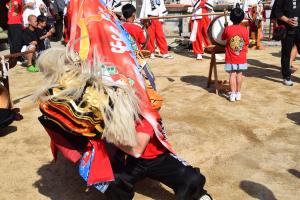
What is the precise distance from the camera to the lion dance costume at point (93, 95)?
92.4 inches

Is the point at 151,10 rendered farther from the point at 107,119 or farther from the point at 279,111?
the point at 107,119

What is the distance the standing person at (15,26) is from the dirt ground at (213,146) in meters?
1.99

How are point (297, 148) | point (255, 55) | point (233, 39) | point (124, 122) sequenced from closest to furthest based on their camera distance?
point (124, 122), point (297, 148), point (233, 39), point (255, 55)

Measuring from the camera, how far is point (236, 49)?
17.1ft

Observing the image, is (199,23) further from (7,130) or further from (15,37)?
(7,130)

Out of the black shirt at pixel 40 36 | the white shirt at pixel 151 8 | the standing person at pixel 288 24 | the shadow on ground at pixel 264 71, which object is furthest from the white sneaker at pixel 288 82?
the black shirt at pixel 40 36

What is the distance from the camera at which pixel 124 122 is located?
7.59 ft

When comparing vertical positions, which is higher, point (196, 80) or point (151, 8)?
point (151, 8)

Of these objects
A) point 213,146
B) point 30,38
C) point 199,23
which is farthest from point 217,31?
point 30,38

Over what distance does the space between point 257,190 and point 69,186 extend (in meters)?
1.46

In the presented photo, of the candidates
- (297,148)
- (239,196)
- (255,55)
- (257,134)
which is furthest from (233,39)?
(255,55)

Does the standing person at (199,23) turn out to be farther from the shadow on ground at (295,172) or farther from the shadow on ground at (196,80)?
the shadow on ground at (295,172)

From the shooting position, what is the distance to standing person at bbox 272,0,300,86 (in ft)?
19.0

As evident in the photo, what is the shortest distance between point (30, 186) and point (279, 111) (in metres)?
3.05
